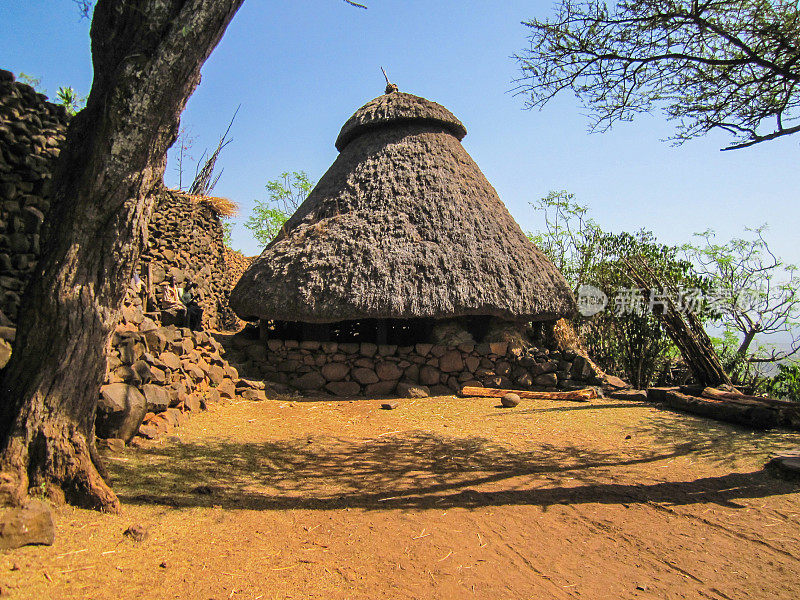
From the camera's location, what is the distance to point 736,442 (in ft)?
16.5

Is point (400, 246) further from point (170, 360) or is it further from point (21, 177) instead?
point (21, 177)

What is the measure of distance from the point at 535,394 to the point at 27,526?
6.72 meters

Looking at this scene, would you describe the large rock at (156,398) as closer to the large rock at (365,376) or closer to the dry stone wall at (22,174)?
the dry stone wall at (22,174)

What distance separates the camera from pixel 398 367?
7.86 meters

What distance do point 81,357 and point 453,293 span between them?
5633 millimetres

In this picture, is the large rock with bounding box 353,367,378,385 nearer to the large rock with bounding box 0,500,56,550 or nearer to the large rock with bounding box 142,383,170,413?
the large rock with bounding box 142,383,170,413

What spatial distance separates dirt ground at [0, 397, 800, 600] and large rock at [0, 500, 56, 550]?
0.05m

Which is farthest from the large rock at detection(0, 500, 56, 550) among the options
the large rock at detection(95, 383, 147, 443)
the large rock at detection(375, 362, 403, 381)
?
the large rock at detection(375, 362, 403, 381)

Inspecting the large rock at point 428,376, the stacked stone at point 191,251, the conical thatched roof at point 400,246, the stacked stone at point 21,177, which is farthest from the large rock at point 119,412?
the stacked stone at point 191,251

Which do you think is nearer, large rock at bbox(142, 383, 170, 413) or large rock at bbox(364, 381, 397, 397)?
large rock at bbox(142, 383, 170, 413)

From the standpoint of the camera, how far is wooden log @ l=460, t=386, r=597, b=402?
7.41 m

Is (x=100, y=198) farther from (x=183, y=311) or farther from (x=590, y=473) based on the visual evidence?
(x=183, y=311)

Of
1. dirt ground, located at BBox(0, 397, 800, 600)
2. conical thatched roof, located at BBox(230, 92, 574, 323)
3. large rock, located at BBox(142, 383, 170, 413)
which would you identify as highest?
conical thatched roof, located at BBox(230, 92, 574, 323)

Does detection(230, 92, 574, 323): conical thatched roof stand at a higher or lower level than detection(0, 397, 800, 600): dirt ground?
higher
